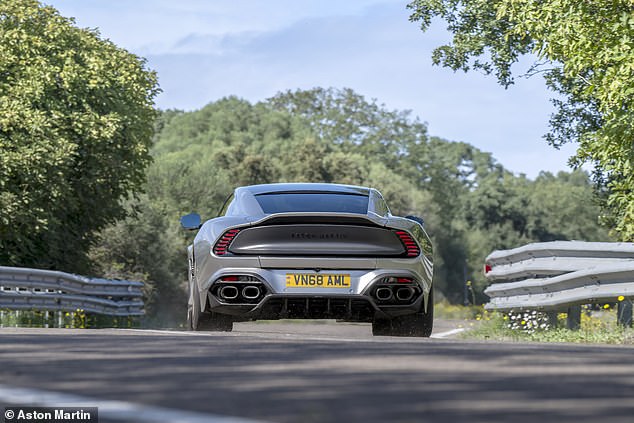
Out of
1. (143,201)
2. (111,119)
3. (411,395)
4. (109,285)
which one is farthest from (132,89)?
(411,395)

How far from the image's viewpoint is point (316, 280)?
11.4 m

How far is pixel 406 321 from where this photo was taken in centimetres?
1210

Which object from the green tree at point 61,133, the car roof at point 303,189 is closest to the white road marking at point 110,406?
the car roof at point 303,189

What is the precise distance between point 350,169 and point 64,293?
182 ft

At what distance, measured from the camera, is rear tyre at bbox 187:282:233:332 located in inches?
469

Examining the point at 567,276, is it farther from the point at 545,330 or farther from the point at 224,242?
the point at 224,242

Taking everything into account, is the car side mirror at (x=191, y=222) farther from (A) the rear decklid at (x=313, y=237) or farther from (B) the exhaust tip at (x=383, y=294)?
(B) the exhaust tip at (x=383, y=294)

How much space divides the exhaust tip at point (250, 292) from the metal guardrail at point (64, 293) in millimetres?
9133

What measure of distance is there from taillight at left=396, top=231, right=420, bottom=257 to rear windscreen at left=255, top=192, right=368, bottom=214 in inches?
15.8

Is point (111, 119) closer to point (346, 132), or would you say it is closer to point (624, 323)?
point (624, 323)

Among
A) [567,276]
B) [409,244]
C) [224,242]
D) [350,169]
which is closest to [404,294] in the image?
[409,244]

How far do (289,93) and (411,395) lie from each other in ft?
356

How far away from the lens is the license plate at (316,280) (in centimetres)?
1134

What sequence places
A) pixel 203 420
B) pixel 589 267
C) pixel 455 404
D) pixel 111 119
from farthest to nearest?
pixel 111 119, pixel 589 267, pixel 455 404, pixel 203 420
